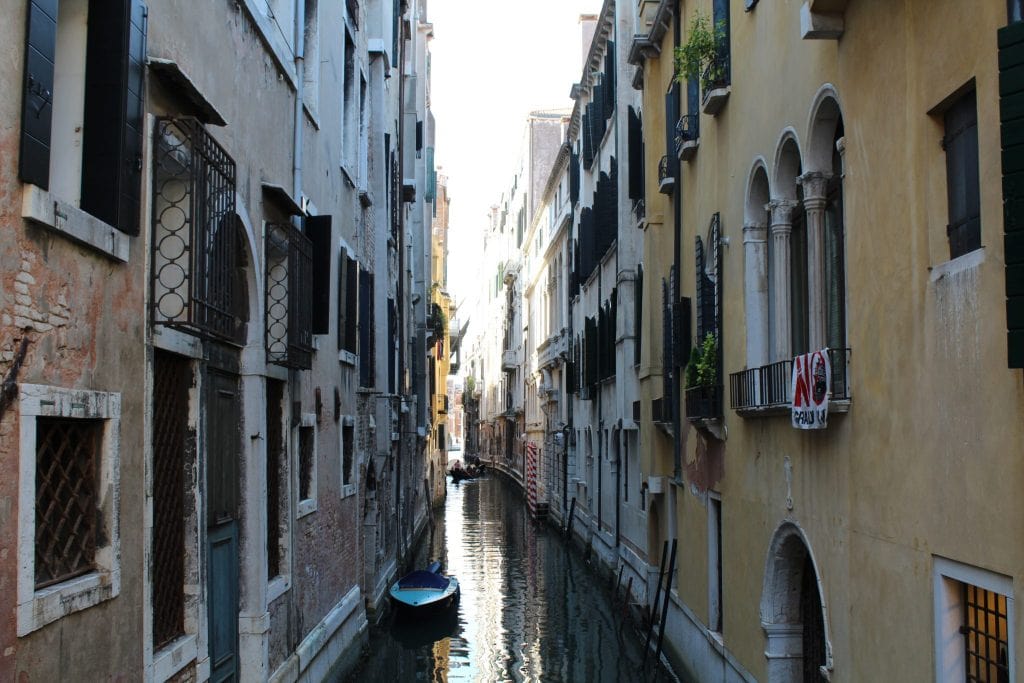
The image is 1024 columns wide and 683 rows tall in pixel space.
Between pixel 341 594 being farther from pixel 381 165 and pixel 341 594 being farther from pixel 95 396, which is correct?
pixel 95 396

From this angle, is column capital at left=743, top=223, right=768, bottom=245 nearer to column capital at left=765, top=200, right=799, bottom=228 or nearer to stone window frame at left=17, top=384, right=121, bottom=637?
column capital at left=765, top=200, right=799, bottom=228

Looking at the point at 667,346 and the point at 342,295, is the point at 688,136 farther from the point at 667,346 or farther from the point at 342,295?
the point at 342,295

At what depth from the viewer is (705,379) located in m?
11.4

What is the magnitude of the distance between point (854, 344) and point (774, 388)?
195 cm

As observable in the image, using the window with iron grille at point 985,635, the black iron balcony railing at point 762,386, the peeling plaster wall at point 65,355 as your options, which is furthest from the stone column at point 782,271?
the peeling plaster wall at point 65,355

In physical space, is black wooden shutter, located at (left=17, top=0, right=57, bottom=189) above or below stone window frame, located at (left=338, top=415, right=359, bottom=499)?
above

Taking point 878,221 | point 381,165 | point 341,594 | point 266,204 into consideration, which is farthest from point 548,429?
point 878,221

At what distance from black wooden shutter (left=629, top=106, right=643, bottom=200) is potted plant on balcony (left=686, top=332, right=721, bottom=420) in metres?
5.37

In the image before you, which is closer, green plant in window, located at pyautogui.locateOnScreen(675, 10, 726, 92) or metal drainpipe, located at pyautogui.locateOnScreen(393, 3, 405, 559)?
green plant in window, located at pyautogui.locateOnScreen(675, 10, 726, 92)

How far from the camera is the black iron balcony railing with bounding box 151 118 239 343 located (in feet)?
21.0

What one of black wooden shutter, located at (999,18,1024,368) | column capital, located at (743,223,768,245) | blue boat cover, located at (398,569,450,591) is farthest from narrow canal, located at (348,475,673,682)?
black wooden shutter, located at (999,18,1024,368)

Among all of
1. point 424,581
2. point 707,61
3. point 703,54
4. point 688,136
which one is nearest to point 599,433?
point 424,581

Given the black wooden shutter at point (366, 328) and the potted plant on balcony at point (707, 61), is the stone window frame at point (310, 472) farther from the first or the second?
the potted plant on balcony at point (707, 61)

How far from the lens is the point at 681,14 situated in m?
13.8
